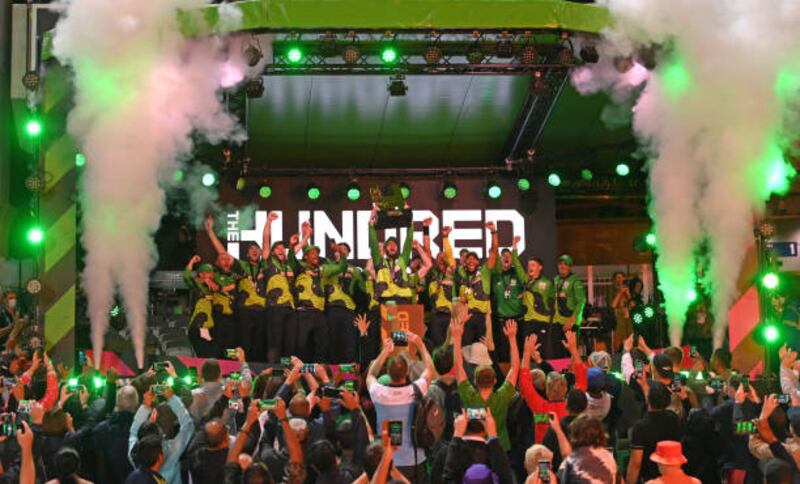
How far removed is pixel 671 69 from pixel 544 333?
3.54 metres

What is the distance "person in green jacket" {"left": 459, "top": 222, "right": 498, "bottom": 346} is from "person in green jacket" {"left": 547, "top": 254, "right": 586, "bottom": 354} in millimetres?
818

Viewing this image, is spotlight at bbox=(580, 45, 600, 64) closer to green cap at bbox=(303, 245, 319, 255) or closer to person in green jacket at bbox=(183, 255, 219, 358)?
green cap at bbox=(303, 245, 319, 255)

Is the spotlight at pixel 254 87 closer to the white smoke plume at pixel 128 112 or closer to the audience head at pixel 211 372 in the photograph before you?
the white smoke plume at pixel 128 112

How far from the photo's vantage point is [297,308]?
14.6 metres

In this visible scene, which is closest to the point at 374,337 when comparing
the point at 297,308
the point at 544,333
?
the point at 297,308

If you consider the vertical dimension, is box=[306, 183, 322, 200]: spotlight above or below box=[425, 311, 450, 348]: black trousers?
above

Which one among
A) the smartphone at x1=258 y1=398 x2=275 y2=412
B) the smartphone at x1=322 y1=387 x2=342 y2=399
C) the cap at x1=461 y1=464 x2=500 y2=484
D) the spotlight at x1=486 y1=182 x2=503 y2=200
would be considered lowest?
the cap at x1=461 y1=464 x2=500 y2=484

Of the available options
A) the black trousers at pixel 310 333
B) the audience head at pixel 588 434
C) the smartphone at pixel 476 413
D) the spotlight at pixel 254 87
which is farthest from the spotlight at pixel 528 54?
the audience head at pixel 588 434

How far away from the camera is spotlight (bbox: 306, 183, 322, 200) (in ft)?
57.2

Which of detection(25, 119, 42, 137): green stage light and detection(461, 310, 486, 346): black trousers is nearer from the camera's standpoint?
detection(25, 119, 42, 137): green stage light

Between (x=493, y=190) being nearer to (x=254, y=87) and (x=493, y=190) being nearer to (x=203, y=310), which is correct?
(x=254, y=87)

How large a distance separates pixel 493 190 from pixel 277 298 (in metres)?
4.48

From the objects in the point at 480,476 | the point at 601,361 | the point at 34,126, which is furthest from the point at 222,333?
the point at 480,476

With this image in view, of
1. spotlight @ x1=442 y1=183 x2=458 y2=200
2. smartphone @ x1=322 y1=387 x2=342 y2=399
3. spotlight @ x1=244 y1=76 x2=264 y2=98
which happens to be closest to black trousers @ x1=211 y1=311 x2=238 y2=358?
spotlight @ x1=244 y1=76 x2=264 y2=98
